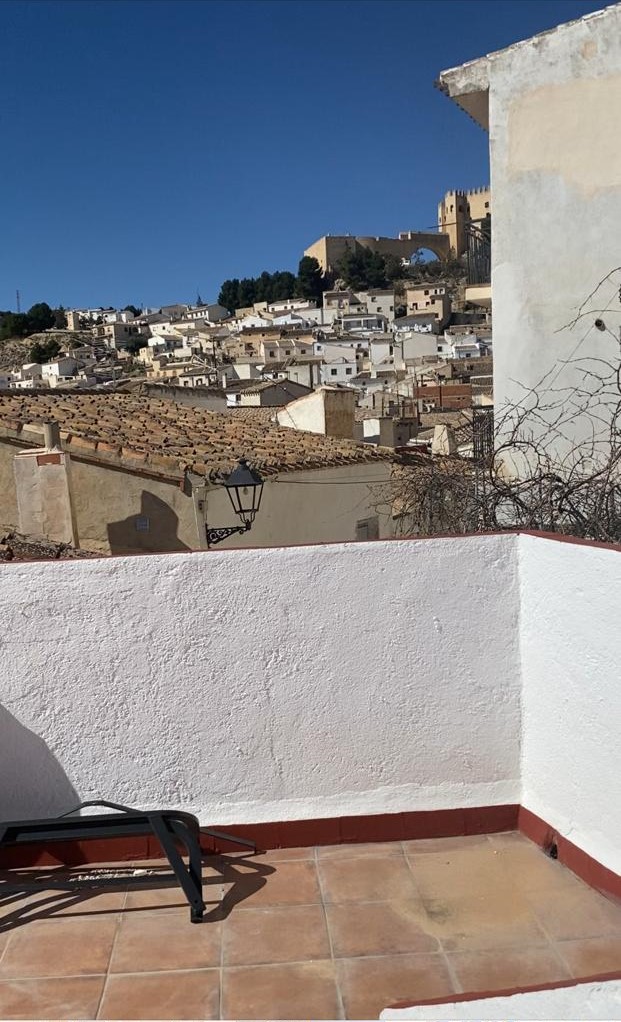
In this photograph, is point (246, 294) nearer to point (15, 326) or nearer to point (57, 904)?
point (15, 326)

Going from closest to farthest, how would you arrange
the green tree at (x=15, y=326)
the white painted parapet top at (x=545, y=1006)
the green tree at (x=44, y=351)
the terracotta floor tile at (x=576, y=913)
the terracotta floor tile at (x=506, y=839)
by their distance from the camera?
the white painted parapet top at (x=545, y=1006) < the terracotta floor tile at (x=576, y=913) < the terracotta floor tile at (x=506, y=839) < the green tree at (x=44, y=351) < the green tree at (x=15, y=326)

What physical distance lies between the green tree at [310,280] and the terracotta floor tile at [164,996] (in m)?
101

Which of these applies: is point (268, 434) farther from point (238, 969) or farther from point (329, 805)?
point (238, 969)

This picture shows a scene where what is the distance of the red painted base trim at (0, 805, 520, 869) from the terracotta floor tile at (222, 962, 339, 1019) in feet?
2.75

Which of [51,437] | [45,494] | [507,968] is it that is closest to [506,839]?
[507,968]

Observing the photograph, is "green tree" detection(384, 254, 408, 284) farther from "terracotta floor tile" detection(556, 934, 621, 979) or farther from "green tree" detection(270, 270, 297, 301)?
"terracotta floor tile" detection(556, 934, 621, 979)

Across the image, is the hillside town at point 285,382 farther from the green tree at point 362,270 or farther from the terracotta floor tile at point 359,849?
the terracotta floor tile at point 359,849

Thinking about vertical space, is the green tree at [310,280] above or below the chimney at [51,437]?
above

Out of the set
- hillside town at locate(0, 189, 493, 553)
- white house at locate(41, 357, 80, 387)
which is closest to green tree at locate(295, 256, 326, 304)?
hillside town at locate(0, 189, 493, 553)

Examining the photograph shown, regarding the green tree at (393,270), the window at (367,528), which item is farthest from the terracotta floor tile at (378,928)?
the green tree at (393,270)

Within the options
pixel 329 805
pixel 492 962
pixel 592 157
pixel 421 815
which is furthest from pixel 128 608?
pixel 592 157

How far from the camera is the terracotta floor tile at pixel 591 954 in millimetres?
2885

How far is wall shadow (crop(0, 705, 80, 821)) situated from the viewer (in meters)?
3.71

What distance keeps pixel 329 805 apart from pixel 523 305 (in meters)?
4.17
